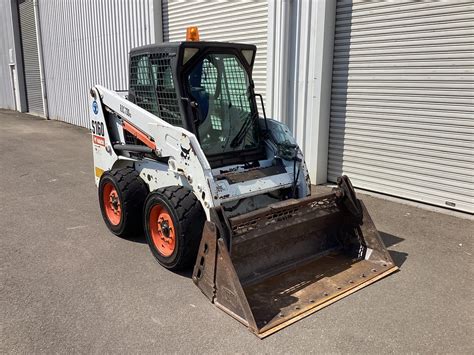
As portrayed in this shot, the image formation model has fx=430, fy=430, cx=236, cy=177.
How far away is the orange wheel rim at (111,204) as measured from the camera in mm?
5484

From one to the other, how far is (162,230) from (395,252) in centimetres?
273

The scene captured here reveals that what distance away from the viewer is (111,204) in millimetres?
5672

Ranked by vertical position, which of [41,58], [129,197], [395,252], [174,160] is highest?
[41,58]

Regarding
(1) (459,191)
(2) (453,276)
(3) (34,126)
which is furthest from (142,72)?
(3) (34,126)

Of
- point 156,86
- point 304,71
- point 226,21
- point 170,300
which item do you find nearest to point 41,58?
point 226,21

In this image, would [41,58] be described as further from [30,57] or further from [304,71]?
[304,71]

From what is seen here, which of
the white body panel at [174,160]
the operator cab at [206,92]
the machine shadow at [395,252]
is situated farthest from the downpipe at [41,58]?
the machine shadow at [395,252]

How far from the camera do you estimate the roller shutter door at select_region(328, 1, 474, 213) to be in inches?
245

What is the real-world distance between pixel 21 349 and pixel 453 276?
412cm

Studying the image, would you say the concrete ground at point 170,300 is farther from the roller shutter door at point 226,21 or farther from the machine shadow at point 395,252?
the roller shutter door at point 226,21

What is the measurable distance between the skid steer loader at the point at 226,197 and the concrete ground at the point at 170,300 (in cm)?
18

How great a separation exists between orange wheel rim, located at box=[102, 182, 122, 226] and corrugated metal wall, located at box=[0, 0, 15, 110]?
17.8 metres

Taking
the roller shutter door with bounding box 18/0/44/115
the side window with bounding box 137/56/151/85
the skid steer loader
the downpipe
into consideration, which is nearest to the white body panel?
the skid steer loader

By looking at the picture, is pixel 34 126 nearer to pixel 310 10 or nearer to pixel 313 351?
pixel 310 10
